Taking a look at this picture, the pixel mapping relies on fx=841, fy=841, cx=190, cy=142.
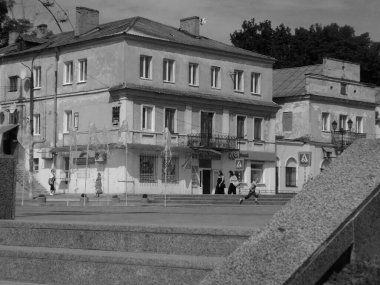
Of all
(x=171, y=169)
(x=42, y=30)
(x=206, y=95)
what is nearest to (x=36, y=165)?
(x=171, y=169)

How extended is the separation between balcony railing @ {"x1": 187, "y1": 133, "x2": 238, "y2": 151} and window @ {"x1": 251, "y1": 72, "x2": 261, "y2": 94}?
5.16 meters

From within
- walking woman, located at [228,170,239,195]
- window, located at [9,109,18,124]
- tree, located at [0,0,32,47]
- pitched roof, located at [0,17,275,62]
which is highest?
tree, located at [0,0,32,47]

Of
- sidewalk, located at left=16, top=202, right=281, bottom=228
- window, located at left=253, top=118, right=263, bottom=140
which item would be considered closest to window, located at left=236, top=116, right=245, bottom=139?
window, located at left=253, top=118, right=263, bottom=140

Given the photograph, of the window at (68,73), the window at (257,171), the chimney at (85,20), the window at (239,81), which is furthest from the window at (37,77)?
the window at (257,171)

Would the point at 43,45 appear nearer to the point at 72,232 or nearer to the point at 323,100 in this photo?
the point at 323,100

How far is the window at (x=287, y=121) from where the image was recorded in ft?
231

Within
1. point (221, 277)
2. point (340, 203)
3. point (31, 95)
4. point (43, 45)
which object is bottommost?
point (221, 277)

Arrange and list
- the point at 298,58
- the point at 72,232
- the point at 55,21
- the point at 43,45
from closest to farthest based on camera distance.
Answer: the point at 72,232 < the point at 43,45 < the point at 55,21 < the point at 298,58

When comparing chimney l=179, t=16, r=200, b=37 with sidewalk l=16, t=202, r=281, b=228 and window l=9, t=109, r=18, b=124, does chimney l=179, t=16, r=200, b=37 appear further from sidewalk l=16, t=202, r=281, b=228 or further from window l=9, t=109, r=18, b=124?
sidewalk l=16, t=202, r=281, b=228

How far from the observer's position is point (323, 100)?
69750 millimetres

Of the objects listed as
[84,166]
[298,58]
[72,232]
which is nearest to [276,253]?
[72,232]

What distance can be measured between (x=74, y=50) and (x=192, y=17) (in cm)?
1052

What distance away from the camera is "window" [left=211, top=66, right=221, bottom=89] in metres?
62.1

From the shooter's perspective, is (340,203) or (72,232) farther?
(72,232)
